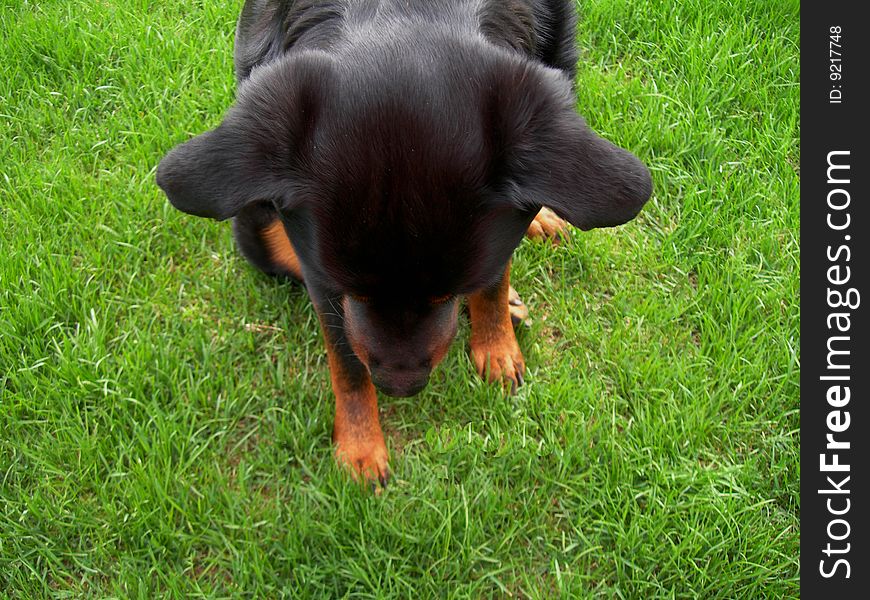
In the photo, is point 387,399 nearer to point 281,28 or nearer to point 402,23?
point 281,28

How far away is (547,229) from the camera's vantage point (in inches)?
133

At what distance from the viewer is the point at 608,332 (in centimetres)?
313

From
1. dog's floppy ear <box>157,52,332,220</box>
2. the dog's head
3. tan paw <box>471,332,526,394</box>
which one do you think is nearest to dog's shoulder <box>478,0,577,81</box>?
the dog's head

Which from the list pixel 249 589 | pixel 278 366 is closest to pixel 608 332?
pixel 278 366

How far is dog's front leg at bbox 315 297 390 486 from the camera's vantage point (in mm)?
2629

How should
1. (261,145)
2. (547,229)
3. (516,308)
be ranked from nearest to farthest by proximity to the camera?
(261,145) → (516,308) → (547,229)

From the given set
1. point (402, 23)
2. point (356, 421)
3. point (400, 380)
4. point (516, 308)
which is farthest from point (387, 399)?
point (402, 23)

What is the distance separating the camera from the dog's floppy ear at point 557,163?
177 cm

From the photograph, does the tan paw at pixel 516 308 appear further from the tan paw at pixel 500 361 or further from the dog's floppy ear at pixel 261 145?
the dog's floppy ear at pixel 261 145

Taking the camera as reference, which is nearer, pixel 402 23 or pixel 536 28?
pixel 402 23

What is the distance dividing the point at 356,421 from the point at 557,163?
1.33 metres

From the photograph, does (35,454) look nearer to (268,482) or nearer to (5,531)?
(5,531)

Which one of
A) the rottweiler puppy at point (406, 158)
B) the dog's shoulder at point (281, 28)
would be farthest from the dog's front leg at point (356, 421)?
the dog's shoulder at point (281, 28)

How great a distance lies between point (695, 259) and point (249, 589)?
7.35 ft
